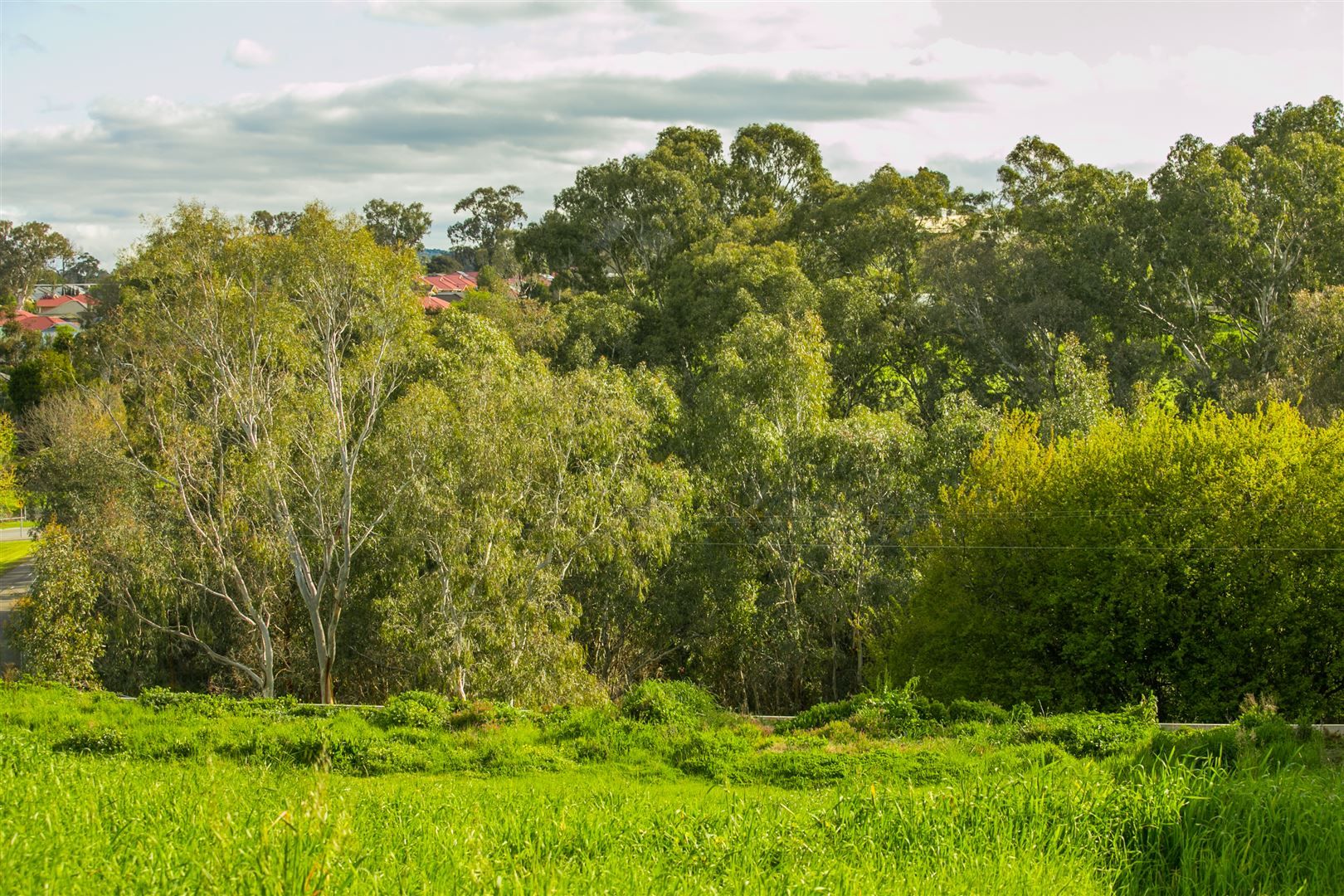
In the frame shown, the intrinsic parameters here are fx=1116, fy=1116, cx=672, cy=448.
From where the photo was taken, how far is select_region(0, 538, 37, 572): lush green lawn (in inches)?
1345

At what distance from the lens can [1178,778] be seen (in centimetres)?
614

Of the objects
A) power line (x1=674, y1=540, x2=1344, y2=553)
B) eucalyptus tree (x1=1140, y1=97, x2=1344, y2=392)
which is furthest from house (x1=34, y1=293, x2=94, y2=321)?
power line (x1=674, y1=540, x2=1344, y2=553)

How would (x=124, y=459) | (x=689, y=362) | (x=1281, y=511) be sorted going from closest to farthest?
(x=1281, y=511), (x=124, y=459), (x=689, y=362)

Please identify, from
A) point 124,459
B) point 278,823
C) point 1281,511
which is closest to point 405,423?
point 124,459

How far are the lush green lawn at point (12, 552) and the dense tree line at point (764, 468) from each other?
7.27m

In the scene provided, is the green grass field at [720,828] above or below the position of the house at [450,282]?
below

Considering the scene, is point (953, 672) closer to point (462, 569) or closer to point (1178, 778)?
point (462, 569)

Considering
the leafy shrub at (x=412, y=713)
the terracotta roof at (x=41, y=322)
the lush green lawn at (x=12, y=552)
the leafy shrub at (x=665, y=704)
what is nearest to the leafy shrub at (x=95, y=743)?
the leafy shrub at (x=412, y=713)

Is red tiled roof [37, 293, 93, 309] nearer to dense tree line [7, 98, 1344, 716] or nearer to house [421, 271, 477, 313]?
house [421, 271, 477, 313]

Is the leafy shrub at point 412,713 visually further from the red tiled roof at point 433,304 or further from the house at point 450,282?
the house at point 450,282

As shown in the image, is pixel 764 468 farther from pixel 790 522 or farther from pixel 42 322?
pixel 42 322

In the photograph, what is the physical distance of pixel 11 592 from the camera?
28844 millimetres

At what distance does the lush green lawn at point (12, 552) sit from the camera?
34.2 meters

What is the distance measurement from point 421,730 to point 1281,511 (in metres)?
12.5
